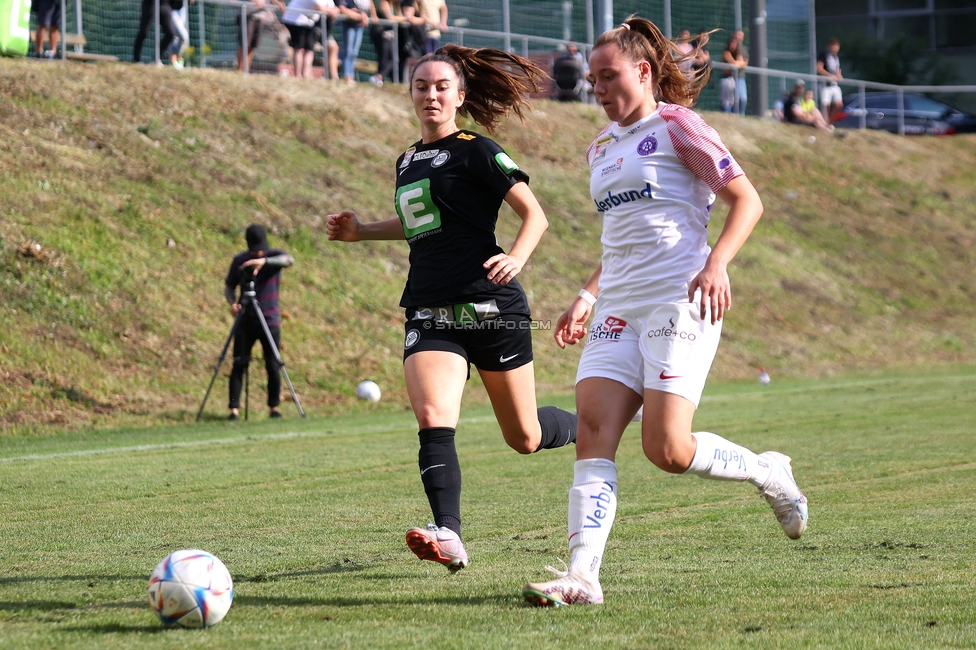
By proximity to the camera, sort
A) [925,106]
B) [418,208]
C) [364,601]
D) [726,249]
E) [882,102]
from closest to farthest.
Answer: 1. [726,249]
2. [364,601]
3. [418,208]
4. [882,102]
5. [925,106]

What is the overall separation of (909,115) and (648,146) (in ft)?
116

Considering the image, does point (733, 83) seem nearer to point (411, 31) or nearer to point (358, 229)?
point (411, 31)

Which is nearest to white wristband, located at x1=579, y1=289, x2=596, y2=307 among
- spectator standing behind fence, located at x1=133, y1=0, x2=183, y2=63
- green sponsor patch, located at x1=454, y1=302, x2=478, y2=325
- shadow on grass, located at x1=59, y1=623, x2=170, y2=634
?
green sponsor patch, located at x1=454, y1=302, x2=478, y2=325

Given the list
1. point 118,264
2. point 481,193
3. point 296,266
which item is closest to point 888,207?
point 296,266

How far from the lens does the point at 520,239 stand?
17.8 feet

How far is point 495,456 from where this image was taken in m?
10.2

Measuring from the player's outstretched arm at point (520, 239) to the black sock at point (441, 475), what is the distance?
72 centimetres

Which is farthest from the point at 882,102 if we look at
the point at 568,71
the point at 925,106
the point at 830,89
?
the point at 568,71

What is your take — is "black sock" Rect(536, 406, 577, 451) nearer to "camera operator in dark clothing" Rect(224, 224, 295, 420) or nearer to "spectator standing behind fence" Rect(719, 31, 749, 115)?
"camera operator in dark clothing" Rect(224, 224, 295, 420)

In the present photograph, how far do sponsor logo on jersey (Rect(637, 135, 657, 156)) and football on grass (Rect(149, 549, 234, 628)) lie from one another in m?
2.27

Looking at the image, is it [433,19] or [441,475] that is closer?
[441,475]

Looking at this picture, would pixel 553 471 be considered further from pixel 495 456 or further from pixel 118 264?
pixel 118 264

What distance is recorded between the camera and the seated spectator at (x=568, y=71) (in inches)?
1069

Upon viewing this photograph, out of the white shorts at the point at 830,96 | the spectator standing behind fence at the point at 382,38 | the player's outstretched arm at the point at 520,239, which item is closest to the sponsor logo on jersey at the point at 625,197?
the player's outstretched arm at the point at 520,239
